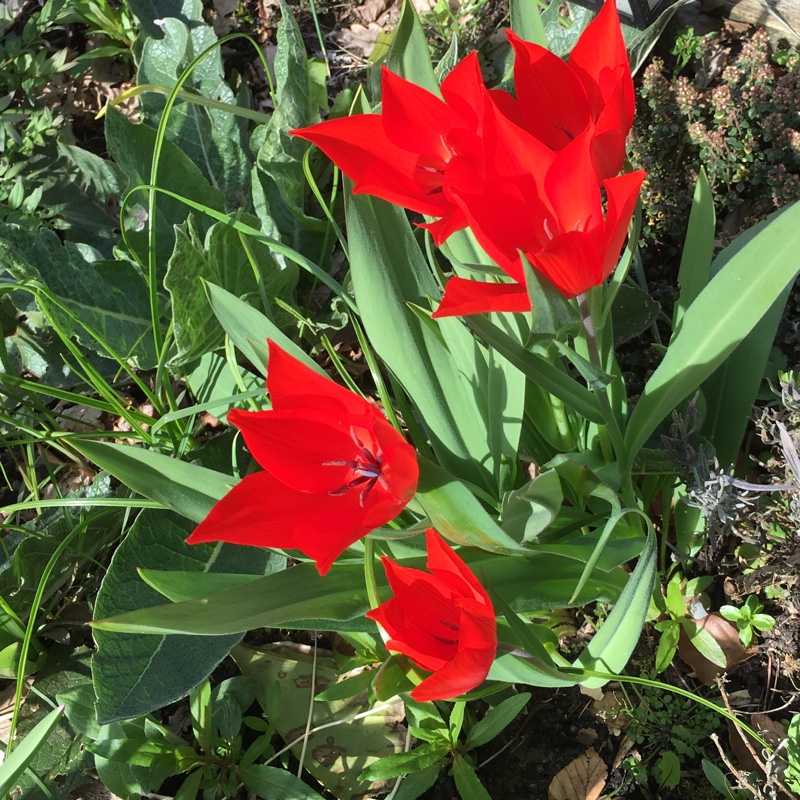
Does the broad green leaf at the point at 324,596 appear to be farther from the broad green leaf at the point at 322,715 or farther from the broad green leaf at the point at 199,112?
the broad green leaf at the point at 199,112

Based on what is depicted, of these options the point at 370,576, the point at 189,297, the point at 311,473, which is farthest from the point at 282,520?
the point at 189,297

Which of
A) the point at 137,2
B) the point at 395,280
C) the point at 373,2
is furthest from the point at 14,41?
the point at 395,280

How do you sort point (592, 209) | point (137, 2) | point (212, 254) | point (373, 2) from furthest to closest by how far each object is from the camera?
point (373, 2), point (137, 2), point (212, 254), point (592, 209)

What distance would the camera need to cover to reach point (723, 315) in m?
1.04

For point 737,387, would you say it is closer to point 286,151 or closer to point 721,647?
point 721,647

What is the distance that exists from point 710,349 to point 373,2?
1.71 meters

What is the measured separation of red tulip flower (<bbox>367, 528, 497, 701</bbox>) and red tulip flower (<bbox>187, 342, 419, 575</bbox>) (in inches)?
2.7

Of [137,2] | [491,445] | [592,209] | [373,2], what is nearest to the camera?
[592,209]

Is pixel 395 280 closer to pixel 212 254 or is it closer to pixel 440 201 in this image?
pixel 440 201

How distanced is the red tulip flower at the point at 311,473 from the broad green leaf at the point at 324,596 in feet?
0.57

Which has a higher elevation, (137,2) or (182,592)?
(137,2)

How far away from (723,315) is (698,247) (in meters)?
0.22

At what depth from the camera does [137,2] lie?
1.97 meters

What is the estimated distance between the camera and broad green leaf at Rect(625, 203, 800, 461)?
982mm
